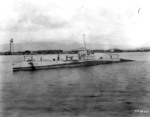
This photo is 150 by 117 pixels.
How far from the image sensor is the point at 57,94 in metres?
23.0

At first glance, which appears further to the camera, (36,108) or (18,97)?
(18,97)

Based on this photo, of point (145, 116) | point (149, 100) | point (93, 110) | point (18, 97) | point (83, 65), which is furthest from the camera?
point (83, 65)

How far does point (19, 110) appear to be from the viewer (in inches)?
682

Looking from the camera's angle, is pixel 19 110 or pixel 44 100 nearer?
pixel 19 110

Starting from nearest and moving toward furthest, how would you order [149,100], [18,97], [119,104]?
[119,104] < [149,100] < [18,97]

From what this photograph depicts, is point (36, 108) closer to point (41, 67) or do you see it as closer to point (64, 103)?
point (64, 103)

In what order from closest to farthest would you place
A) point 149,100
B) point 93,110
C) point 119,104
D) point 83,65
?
point 93,110, point 119,104, point 149,100, point 83,65

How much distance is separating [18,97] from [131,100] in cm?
1098

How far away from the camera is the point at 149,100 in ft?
65.8

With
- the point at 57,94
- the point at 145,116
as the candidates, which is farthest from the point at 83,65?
the point at 145,116

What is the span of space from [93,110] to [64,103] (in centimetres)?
320

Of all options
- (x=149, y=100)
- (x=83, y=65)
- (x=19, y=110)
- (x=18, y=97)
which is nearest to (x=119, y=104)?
(x=149, y=100)

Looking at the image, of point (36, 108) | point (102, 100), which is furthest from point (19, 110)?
point (102, 100)

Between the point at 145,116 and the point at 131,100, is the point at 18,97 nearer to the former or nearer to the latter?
the point at 131,100
